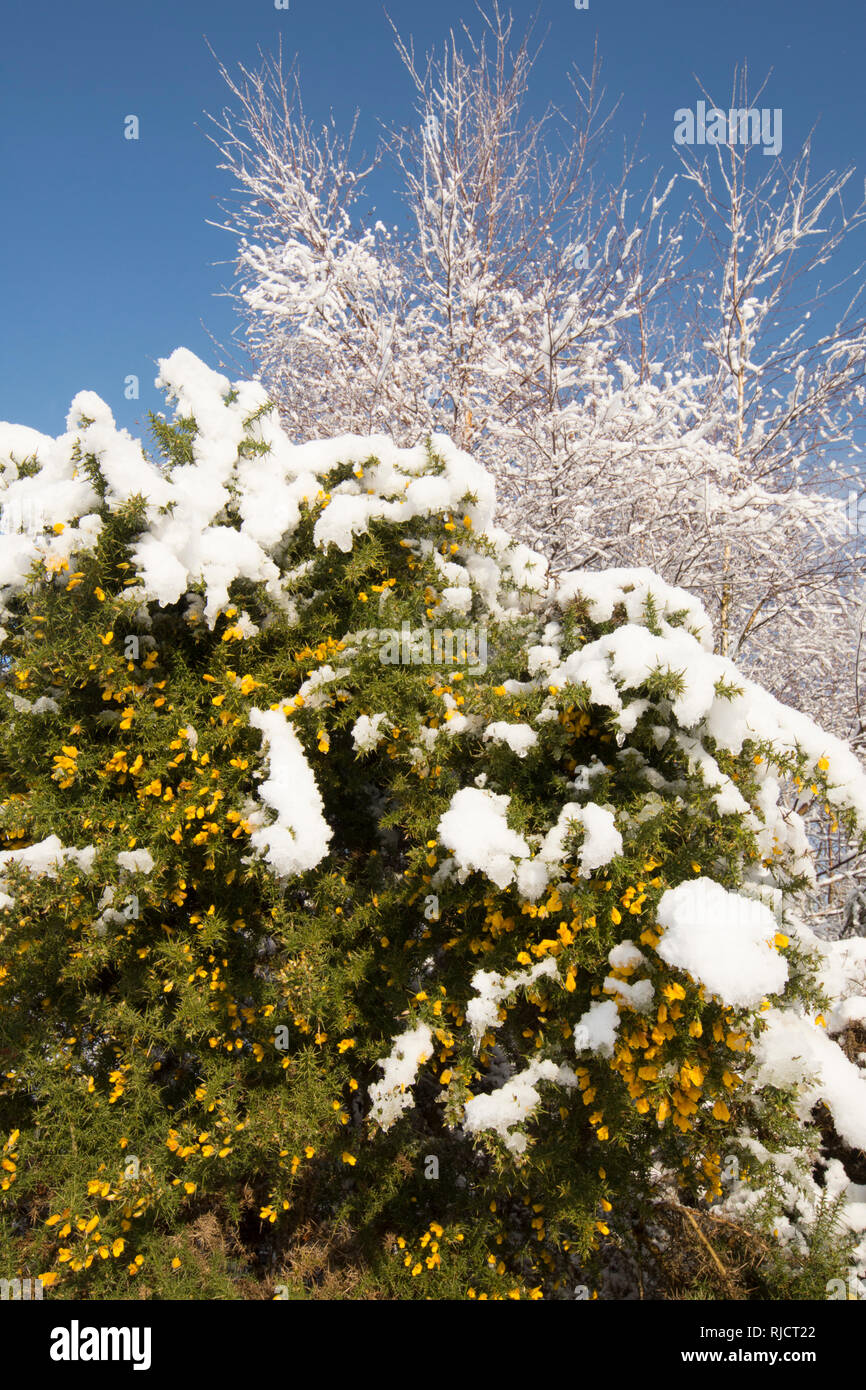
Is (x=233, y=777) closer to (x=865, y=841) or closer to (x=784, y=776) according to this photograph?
(x=784, y=776)

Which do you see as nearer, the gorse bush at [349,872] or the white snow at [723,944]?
the white snow at [723,944]

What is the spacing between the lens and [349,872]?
330 cm

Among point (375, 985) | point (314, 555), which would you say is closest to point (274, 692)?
point (314, 555)

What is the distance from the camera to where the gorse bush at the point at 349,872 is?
252 centimetres

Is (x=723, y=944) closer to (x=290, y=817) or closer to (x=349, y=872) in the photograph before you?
(x=290, y=817)

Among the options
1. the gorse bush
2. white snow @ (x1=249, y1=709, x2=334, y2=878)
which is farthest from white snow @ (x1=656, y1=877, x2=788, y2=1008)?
white snow @ (x1=249, y1=709, x2=334, y2=878)

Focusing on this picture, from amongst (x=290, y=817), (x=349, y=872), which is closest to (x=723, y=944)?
(x=290, y=817)

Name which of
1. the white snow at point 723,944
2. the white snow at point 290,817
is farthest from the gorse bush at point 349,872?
the white snow at point 723,944

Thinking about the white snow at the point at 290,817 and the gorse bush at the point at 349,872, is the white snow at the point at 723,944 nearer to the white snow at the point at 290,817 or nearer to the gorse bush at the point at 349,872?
the gorse bush at the point at 349,872

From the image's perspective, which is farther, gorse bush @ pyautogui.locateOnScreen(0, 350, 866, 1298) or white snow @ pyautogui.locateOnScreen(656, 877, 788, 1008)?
gorse bush @ pyautogui.locateOnScreen(0, 350, 866, 1298)

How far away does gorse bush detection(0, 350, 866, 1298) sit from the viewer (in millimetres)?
2520

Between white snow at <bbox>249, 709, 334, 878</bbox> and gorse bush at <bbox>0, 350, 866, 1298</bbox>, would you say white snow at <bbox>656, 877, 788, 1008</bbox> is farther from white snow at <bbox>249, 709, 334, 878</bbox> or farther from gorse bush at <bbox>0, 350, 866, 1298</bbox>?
white snow at <bbox>249, 709, 334, 878</bbox>

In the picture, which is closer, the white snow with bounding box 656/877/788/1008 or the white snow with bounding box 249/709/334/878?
the white snow with bounding box 656/877/788/1008
